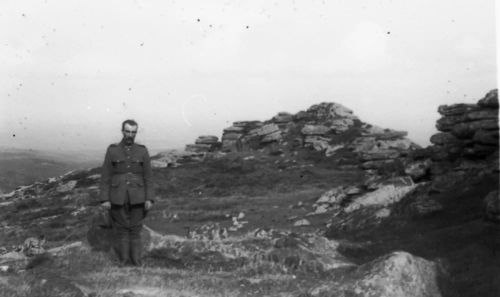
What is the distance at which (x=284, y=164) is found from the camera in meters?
80.4

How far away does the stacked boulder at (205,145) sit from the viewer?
10975cm

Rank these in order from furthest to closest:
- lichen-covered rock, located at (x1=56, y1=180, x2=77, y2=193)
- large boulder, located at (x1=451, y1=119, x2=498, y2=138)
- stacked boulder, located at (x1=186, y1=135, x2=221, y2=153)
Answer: stacked boulder, located at (x1=186, y1=135, x2=221, y2=153) < lichen-covered rock, located at (x1=56, y1=180, x2=77, y2=193) < large boulder, located at (x1=451, y1=119, x2=498, y2=138)

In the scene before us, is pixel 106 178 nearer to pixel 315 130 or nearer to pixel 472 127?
pixel 472 127

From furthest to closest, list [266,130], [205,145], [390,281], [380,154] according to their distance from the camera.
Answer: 1. [205,145]
2. [266,130]
3. [380,154]
4. [390,281]

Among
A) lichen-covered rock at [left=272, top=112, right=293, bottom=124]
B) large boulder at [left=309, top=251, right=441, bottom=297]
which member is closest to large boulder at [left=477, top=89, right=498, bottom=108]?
large boulder at [left=309, top=251, right=441, bottom=297]

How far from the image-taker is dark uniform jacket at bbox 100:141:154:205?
38.8 ft

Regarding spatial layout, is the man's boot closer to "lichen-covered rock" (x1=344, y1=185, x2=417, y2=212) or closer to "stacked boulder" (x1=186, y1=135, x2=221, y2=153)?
"lichen-covered rock" (x1=344, y1=185, x2=417, y2=212)

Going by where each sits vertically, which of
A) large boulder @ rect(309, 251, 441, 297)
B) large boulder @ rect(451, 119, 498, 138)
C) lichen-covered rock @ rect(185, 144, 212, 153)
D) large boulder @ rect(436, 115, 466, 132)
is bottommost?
large boulder @ rect(309, 251, 441, 297)

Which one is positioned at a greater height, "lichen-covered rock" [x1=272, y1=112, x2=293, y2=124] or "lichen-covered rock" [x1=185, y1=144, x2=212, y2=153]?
"lichen-covered rock" [x1=272, y1=112, x2=293, y2=124]

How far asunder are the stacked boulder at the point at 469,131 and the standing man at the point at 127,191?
19.2m

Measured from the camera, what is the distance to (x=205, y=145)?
11150cm

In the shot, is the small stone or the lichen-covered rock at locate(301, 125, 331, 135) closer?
the small stone

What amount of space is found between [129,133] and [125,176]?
1017mm

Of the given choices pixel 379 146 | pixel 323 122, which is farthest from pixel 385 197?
pixel 323 122
